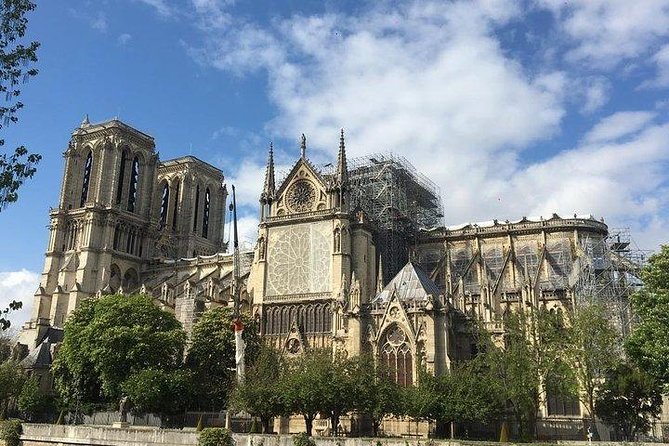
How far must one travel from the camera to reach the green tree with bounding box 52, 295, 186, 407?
1850 inches

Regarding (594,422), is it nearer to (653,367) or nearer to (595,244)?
(653,367)

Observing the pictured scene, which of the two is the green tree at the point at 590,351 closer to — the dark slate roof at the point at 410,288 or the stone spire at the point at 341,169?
the dark slate roof at the point at 410,288

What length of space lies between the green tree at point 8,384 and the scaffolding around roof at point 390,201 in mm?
32042

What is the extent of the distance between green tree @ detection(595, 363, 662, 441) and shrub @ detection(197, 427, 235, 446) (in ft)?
71.5

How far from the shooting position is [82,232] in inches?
3216

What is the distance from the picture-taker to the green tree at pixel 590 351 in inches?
1501

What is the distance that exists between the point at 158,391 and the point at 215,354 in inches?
350

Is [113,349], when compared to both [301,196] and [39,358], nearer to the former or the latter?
[39,358]

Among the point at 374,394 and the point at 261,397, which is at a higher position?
the point at 374,394

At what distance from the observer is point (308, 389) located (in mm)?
37000

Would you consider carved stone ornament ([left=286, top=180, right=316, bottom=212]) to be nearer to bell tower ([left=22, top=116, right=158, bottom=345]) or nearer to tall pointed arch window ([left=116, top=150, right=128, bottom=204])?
bell tower ([left=22, top=116, right=158, bottom=345])

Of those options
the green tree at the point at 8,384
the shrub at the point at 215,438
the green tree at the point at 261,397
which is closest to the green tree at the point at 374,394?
the green tree at the point at 261,397

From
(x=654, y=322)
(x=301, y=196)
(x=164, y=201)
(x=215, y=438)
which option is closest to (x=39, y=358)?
(x=301, y=196)

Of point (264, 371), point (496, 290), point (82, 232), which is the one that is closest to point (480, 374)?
point (264, 371)
